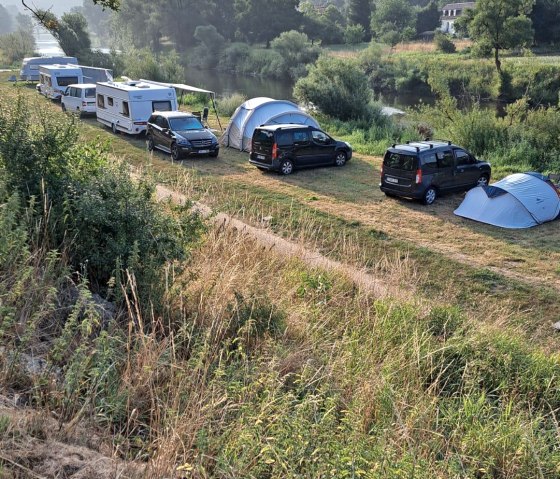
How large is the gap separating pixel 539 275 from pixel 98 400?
27.2 feet

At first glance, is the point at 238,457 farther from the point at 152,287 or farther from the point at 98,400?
the point at 152,287

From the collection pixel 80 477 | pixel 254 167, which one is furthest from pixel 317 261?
pixel 254 167

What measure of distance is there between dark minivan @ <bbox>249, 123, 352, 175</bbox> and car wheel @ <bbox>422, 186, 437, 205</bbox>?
4571 mm

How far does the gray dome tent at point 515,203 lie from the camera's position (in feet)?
40.5

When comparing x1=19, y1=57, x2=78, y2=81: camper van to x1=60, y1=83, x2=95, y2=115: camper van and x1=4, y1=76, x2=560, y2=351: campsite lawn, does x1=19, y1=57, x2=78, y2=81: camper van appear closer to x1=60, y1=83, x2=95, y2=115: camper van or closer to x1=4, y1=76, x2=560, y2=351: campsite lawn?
x1=60, y1=83, x2=95, y2=115: camper van

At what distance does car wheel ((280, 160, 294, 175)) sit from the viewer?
54.4ft

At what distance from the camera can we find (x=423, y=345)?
5598 millimetres

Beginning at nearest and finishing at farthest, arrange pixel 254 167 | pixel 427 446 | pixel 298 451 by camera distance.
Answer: pixel 298 451 < pixel 427 446 < pixel 254 167

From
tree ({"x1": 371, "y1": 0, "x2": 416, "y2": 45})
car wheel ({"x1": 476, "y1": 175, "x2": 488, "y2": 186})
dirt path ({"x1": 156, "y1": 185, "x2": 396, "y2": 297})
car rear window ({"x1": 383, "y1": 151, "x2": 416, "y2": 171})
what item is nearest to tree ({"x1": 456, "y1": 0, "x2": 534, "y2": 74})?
car wheel ({"x1": 476, "y1": 175, "x2": 488, "y2": 186})

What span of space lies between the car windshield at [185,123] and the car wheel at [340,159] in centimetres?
478

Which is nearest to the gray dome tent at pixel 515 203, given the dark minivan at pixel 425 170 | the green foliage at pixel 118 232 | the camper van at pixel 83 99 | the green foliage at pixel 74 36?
the dark minivan at pixel 425 170

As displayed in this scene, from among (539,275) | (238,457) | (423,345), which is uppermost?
(238,457)

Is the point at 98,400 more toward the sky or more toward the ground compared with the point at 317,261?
more toward the sky

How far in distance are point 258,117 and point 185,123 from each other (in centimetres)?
261
